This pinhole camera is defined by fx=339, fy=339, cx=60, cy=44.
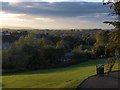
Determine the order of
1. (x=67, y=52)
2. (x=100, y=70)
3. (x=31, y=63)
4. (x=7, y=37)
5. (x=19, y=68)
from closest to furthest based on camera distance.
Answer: (x=100, y=70) → (x=19, y=68) → (x=31, y=63) → (x=67, y=52) → (x=7, y=37)

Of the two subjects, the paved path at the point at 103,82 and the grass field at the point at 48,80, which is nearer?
the paved path at the point at 103,82

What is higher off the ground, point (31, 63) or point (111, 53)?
point (111, 53)

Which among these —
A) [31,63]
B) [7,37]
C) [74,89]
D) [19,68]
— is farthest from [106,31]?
[7,37]

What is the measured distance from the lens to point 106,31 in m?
11.7

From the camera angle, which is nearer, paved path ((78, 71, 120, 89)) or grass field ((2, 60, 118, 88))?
paved path ((78, 71, 120, 89))

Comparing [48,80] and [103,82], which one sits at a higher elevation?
[103,82]

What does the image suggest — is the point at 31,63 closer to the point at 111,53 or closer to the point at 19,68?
the point at 19,68

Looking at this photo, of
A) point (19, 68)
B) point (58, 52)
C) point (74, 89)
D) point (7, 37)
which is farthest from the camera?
point (7, 37)

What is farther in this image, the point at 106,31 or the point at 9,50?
the point at 9,50

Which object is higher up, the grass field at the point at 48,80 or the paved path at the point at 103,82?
the paved path at the point at 103,82

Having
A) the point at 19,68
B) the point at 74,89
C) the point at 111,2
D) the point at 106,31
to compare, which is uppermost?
the point at 111,2

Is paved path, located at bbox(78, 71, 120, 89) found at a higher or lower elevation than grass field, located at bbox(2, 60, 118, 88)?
higher

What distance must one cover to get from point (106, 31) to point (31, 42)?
199 feet

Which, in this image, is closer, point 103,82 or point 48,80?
point 103,82
